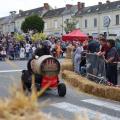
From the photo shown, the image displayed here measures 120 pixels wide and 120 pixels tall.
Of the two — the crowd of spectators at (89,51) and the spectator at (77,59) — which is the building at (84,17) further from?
the spectator at (77,59)

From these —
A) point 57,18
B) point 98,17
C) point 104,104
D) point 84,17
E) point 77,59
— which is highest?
point 57,18

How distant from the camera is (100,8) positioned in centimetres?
7856

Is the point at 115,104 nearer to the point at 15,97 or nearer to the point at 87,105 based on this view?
the point at 87,105

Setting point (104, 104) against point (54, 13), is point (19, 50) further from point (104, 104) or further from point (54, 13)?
point (54, 13)

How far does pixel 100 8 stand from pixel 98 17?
2.52m

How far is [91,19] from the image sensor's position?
7881cm

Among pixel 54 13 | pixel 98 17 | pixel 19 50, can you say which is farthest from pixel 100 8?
pixel 19 50

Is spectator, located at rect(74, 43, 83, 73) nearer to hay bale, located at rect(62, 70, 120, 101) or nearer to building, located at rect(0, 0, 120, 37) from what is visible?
hay bale, located at rect(62, 70, 120, 101)

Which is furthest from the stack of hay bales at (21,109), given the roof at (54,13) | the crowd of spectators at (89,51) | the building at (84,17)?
the roof at (54,13)

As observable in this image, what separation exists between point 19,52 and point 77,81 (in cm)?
1860

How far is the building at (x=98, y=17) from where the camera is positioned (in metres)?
71.7

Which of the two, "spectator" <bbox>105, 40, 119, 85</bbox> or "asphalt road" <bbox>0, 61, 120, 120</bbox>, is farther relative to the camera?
"spectator" <bbox>105, 40, 119, 85</bbox>

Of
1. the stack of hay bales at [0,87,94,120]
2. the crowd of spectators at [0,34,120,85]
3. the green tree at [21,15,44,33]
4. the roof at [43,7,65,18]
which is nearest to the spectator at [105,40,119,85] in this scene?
the crowd of spectators at [0,34,120,85]

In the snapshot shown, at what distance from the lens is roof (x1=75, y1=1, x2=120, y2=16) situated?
75106mm
